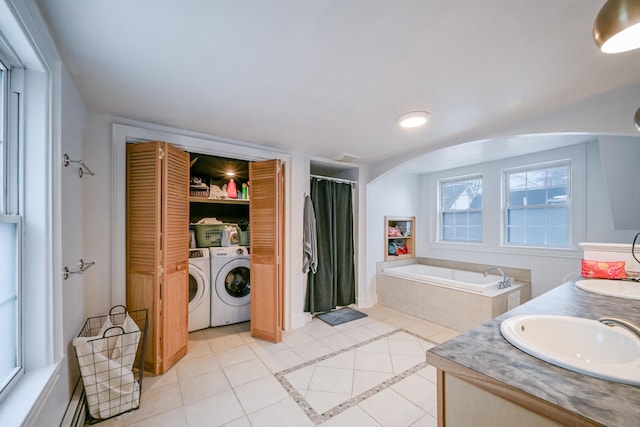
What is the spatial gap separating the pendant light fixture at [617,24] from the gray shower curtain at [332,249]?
2927 millimetres

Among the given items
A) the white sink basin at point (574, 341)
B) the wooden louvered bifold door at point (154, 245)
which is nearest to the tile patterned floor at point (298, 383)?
the wooden louvered bifold door at point (154, 245)

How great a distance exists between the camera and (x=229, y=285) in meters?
3.23

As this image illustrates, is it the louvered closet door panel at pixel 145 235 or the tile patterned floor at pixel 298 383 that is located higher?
the louvered closet door panel at pixel 145 235

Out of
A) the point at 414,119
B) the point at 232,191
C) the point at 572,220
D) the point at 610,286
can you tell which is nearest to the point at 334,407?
the point at 610,286

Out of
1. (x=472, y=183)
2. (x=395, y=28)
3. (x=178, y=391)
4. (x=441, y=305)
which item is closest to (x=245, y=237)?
(x=178, y=391)

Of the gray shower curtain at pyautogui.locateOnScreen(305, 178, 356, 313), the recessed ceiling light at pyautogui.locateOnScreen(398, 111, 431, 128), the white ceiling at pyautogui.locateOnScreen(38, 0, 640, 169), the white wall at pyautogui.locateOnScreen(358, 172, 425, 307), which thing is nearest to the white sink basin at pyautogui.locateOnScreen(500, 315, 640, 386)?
the white ceiling at pyautogui.locateOnScreen(38, 0, 640, 169)

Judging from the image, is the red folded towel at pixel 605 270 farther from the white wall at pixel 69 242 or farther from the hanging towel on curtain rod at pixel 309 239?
the white wall at pixel 69 242

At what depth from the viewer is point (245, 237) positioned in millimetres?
3521

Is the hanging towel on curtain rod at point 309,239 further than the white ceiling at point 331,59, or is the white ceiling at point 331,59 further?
the hanging towel on curtain rod at point 309,239

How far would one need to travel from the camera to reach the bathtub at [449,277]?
300 centimetres

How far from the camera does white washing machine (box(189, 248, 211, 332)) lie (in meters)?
2.97

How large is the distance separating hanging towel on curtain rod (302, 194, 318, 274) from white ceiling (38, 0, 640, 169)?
1.28m

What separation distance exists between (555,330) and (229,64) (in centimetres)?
219

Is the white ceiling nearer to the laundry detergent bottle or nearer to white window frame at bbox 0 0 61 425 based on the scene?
white window frame at bbox 0 0 61 425
